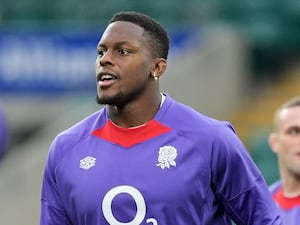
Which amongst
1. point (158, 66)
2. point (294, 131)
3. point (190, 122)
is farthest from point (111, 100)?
point (294, 131)

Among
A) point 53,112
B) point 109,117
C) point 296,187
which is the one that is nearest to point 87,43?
point 53,112

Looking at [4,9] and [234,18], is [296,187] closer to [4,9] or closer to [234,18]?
[234,18]

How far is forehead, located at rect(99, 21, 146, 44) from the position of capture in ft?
14.5

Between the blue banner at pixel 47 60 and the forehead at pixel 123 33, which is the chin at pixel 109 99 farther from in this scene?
the blue banner at pixel 47 60

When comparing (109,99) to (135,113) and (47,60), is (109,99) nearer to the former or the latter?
(135,113)

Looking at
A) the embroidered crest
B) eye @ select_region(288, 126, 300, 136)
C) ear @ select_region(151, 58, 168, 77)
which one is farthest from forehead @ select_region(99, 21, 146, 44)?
eye @ select_region(288, 126, 300, 136)

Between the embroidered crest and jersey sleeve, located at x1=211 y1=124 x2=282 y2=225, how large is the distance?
0.16 m

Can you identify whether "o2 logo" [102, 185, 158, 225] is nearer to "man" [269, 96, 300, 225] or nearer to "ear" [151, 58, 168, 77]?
"ear" [151, 58, 168, 77]

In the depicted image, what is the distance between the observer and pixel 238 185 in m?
4.43

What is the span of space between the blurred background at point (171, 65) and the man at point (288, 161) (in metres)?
4.33

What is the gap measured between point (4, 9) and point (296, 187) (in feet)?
25.4

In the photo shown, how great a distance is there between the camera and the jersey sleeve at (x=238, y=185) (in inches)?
173

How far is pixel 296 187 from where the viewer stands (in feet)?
19.7

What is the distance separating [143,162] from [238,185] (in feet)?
1.31
